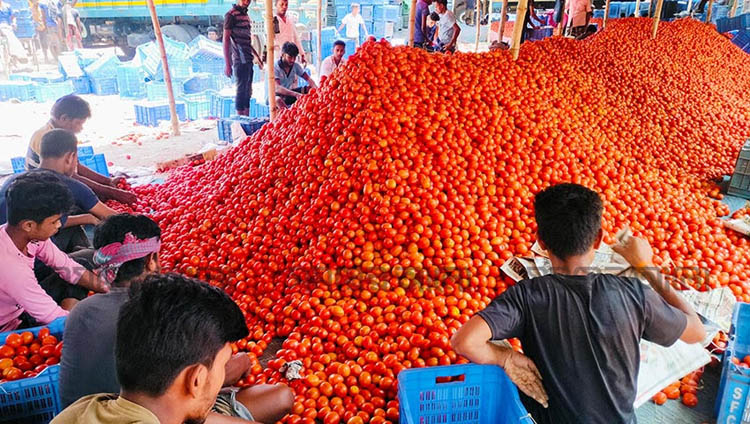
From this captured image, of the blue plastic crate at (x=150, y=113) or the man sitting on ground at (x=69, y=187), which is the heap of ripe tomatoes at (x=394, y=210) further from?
the blue plastic crate at (x=150, y=113)

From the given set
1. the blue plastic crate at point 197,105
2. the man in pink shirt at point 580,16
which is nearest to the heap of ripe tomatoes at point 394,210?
the blue plastic crate at point 197,105

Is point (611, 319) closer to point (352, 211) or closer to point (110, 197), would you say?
point (352, 211)

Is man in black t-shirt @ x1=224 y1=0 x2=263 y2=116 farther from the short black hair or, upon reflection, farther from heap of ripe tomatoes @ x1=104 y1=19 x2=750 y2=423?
the short black hair

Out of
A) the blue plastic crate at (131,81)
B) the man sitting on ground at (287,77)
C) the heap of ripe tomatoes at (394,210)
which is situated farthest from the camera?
the blue plastic crate at (131,81)

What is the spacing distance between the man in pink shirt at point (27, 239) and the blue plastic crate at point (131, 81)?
1041 cm

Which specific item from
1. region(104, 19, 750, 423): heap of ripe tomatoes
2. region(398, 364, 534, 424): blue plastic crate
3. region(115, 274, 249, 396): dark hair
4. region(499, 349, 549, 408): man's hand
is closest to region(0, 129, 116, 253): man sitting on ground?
region(104, 19, 750, 423): heap of ripe tomatoes

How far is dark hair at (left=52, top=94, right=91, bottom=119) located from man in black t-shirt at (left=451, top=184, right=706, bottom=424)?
4008 mm

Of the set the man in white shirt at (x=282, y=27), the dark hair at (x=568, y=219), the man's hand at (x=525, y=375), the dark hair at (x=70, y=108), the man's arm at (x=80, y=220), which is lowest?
the man's arm at (x=80, y=220)

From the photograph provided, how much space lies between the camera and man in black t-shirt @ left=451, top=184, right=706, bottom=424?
5.70ft

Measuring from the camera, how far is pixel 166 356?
1282 millimetres

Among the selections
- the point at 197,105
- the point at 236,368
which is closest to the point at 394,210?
the point at 236,368

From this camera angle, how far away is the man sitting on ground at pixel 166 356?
1.26 meters

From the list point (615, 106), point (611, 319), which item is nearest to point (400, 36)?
point (615, 106)

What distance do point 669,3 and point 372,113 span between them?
16.8 m
